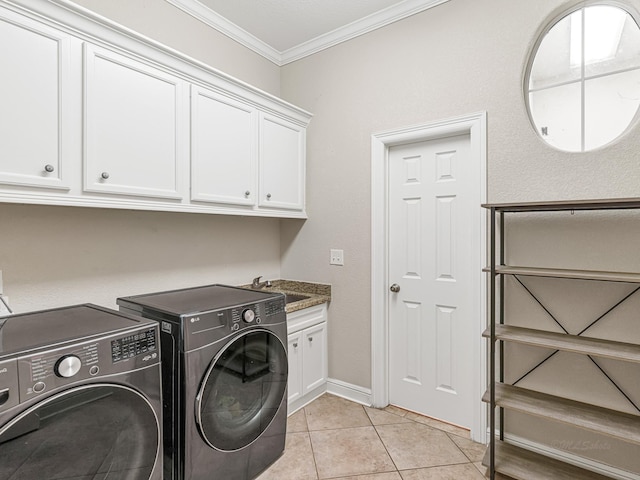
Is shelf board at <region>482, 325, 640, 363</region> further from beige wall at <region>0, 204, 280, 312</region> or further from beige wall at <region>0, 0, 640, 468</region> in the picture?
beige wall at <region>0, 204, 280, 312</region>

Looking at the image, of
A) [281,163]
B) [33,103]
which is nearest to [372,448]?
[281,163]

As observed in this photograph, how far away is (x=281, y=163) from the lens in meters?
2.68

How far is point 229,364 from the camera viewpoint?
1.66 m

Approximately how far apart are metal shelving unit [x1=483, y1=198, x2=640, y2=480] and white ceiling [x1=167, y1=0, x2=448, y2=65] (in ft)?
5.45

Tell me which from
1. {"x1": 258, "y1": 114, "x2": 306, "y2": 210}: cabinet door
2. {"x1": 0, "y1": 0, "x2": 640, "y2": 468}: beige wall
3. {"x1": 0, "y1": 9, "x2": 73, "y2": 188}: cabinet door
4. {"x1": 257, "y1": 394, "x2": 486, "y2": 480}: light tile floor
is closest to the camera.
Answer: {"x1": 0, "y1": 9, "x2": 73, "y2": 188}: cabinet door

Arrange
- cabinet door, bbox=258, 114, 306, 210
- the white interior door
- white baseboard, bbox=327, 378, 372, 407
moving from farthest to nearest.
Answer: white baseboard, bbox=327, 378, 372, 407 < cabinet door, bbox=258, 114, 306, 210 < the white interior door

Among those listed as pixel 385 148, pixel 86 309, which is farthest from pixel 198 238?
pixel 385 148

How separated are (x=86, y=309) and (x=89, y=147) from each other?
0.75 m

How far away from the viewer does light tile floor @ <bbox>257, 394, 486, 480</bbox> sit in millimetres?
1886

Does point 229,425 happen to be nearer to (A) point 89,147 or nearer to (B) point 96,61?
(A) point 89,147

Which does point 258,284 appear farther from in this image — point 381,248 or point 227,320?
point 227,320

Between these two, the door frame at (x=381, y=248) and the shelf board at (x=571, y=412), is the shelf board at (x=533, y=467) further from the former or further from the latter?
the door frame at (x=381, y=248)

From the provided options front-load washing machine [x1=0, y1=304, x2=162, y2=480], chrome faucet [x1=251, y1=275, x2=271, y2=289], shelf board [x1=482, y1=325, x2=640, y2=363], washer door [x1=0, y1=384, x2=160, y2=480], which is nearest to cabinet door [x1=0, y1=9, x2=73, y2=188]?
front-load washing machine [x1=0, y1=304, x2=162, y2=480]

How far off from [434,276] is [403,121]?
3.69 feet
